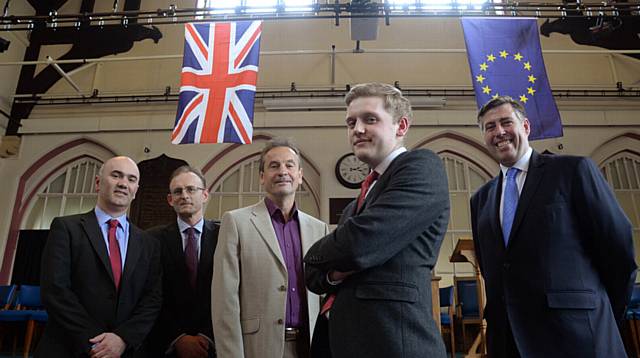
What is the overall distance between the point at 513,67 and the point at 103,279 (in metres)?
4.10

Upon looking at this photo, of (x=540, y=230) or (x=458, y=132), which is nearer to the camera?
(x=540, y=230)

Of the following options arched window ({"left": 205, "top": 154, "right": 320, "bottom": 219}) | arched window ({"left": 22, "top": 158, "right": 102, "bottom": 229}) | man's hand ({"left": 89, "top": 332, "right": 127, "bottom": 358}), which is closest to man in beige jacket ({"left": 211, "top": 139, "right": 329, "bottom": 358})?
man's hand ({"left": 89, "top": 332, "right": 127, "bottom": 358})

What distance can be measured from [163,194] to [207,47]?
3.40 m

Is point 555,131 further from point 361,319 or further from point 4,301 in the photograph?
point 4,301

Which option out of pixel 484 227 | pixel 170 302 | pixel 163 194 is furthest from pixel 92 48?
pixel 484 227

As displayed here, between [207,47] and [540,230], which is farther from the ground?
[207,47]

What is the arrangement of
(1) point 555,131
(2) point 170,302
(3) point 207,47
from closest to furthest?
(2) point 170,302
(1) point 555,131
(3) point 207,47

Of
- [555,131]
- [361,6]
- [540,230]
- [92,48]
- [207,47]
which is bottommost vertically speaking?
[540,230]

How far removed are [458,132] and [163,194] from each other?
5040mm

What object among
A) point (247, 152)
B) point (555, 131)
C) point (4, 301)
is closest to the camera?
point (555, 131)

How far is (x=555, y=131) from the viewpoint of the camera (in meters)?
4.18

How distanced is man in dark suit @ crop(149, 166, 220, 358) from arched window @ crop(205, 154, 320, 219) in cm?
515

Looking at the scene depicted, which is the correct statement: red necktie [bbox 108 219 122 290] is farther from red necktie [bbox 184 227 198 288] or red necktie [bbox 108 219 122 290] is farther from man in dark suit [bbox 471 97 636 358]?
man in dark suit [bbox 471 97 636 358]

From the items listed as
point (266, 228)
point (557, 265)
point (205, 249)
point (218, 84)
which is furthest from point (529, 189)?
point (218, 84)
